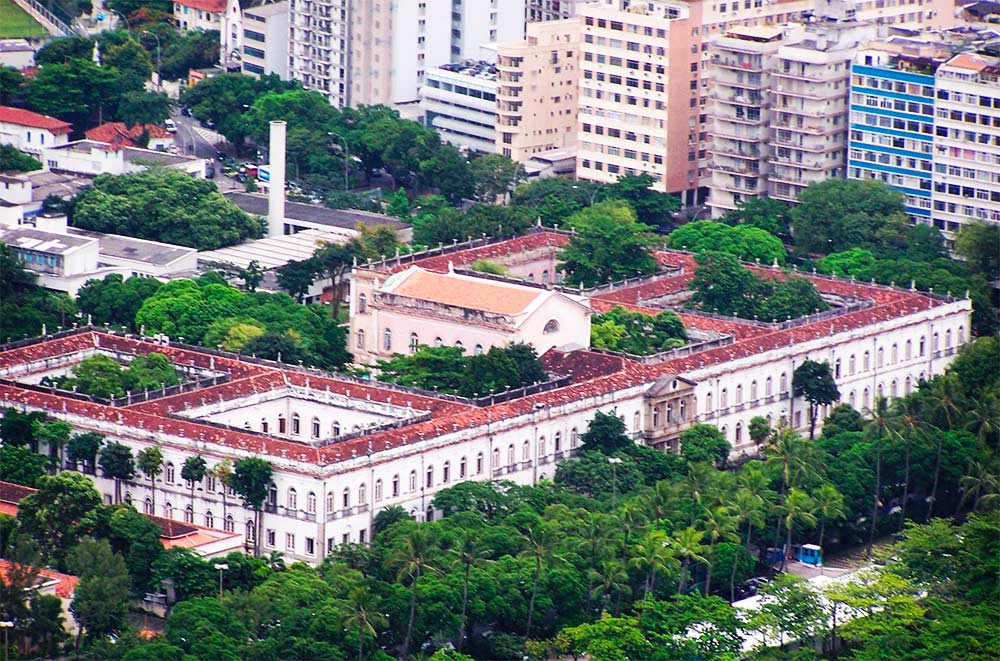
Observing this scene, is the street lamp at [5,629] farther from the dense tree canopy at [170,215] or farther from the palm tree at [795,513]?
the dense tree canopy at [170,215]

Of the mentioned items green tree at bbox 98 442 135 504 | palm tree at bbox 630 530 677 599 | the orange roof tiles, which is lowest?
palm tree at bbox 630 530 677 599

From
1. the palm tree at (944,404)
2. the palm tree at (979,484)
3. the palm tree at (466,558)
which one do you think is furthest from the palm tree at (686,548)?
the palm tree at (944,404)

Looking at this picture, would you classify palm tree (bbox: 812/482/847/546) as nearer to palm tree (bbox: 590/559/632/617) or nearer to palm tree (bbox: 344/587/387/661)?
palm tree (bbox: 590/559/632/617)

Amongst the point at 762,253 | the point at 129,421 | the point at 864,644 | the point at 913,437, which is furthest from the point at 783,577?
the point at 762,253

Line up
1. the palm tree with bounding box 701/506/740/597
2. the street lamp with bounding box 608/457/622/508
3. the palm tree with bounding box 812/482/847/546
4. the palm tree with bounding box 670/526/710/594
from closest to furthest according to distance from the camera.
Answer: the palm tree with bounding box 670/526/710/594 < the palm tree with bounding box 701/506/740/597 < the street lamp with bounding box 608/457/622/508 < the palm tree with bounding box 812/482/847/546

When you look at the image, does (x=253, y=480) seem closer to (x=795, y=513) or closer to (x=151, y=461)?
(x=151, y=461)

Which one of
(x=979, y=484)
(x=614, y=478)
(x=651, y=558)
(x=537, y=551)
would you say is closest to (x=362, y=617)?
(x=537, y=551)

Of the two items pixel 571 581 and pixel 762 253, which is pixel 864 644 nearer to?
pixel 571 581

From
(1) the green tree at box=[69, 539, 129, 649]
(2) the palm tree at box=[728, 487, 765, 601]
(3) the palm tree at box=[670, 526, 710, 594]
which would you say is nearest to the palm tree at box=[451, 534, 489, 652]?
(3) the palm tree at box=[670, 526, 710, 594]
